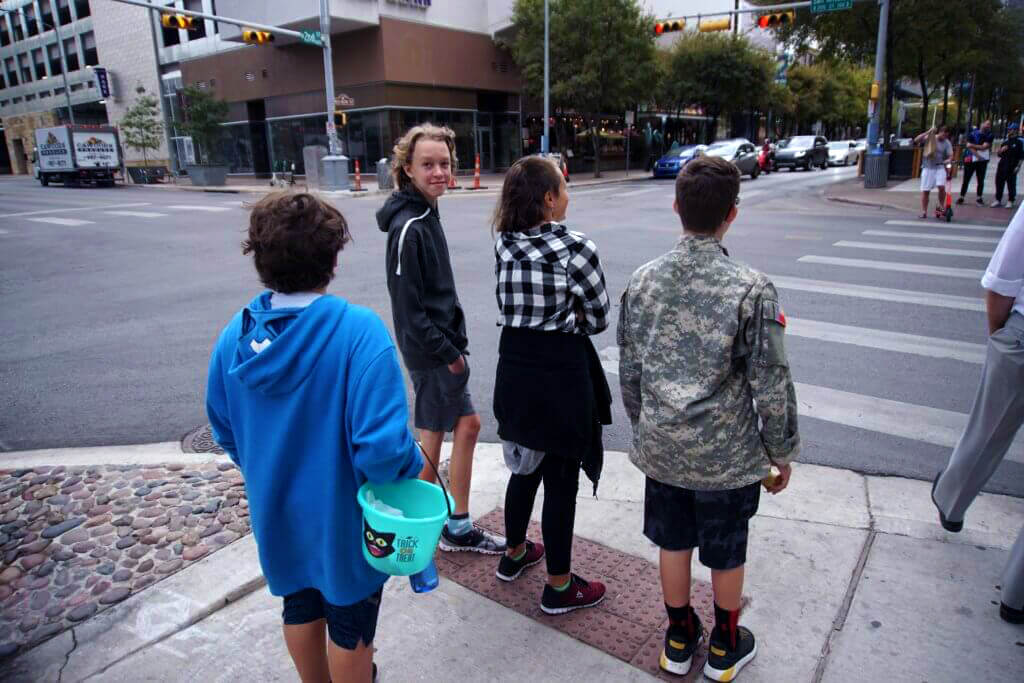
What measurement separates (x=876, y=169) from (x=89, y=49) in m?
47.7

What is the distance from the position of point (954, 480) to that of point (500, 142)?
37017 millimetres

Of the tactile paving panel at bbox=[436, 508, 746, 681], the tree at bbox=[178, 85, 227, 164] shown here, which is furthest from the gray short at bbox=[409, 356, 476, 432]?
the tree at bbox=[178, 85, 227, 164]

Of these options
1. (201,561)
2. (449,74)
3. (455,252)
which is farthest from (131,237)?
(449,74)

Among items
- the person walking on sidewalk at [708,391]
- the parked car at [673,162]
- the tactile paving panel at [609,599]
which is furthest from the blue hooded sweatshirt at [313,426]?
the parked car at [673,162]

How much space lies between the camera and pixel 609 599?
2949 mm

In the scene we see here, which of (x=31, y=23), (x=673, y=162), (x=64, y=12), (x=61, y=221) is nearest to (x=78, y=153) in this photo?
(x=61, y=221)

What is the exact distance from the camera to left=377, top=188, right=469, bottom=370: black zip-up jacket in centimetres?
288

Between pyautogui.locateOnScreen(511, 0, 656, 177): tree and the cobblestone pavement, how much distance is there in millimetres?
30691

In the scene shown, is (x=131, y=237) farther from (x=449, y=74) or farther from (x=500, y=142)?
(x=500, y=142)

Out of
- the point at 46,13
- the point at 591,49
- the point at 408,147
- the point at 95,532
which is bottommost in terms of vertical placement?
the point at 95,532

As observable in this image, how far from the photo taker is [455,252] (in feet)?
38.1

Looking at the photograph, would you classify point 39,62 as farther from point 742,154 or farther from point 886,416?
point 886,416

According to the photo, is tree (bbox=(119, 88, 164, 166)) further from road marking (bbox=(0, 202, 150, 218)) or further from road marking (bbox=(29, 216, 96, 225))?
road marking (bbox=(29, 216, 96, 225))

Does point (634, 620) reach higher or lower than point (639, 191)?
lower
